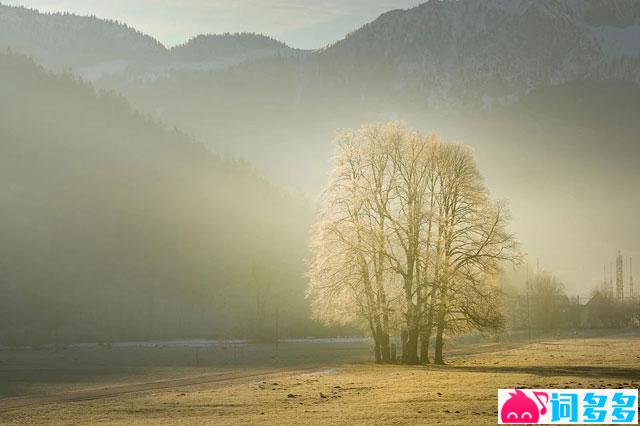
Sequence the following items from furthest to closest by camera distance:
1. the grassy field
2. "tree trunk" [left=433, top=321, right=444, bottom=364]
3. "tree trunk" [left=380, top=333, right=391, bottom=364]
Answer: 1. "tree trunk" [left=380, top=333, right=391, bottom=364]
2. "tree trunk" [left=433, top=321, right=444, bottom=364]
3. the grassy field

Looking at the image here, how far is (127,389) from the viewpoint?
59594 millimetres

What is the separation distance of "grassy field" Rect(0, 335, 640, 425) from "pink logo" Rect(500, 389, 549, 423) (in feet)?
2.09

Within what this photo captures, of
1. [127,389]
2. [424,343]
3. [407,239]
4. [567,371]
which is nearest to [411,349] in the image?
[424,343]

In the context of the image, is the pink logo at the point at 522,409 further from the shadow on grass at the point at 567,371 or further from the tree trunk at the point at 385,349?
the tree trunk at the point at 385,349

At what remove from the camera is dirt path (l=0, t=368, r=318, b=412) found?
5204 cm

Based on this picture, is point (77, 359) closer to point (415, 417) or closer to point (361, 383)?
point (361, 383)

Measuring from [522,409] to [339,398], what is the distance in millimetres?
13235

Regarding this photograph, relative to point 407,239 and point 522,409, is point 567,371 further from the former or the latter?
point 522,409

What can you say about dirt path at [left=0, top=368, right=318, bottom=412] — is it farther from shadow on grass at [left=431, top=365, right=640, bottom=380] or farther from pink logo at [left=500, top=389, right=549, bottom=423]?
pink logo at [left=500, top=389, right=549, bottom=423]

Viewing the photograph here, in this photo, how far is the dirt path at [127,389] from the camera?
52037 millimetres

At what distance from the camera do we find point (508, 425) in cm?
3328

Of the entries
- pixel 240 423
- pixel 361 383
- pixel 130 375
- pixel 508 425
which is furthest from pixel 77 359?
pixel 508 425

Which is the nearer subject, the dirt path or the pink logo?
the pink logo

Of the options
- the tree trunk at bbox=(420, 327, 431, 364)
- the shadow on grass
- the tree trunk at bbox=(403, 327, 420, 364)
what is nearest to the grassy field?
the shadow on grass
